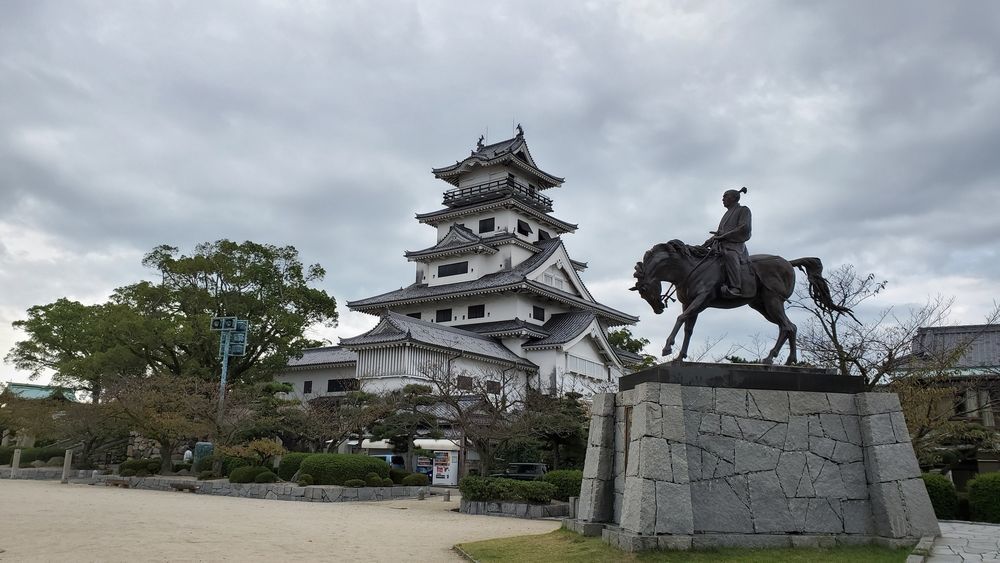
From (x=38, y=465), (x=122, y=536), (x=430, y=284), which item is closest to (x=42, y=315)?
(x=38, y=465)

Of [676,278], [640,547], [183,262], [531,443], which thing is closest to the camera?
[640,547]

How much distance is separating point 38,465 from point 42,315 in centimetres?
957

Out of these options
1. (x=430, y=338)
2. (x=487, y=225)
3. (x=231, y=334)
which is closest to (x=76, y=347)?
(x=231, y=334)

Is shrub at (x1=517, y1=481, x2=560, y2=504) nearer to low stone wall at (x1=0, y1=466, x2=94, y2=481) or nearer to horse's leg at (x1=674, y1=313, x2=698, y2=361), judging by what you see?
horse's leg at (x1=674, y1=313, x2=698, y2=361)

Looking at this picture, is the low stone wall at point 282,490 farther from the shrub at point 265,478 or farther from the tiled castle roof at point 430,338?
the tiled castle roof at point 430,338

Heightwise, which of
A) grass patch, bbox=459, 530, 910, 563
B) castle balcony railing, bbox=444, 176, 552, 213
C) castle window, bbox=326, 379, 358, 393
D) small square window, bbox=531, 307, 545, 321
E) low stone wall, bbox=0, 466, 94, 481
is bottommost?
low stone wall, bbox=0, 466, 94, 481

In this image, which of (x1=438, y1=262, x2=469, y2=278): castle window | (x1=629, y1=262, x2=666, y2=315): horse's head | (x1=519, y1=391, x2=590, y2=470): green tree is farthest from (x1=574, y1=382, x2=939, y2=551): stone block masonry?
(x1=438, y1=262, x2=469, y2=278): castle window

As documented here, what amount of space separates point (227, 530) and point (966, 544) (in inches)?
484

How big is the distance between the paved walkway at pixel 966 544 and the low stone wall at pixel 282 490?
1763 cm

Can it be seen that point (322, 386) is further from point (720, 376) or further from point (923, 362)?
point (720, 376)

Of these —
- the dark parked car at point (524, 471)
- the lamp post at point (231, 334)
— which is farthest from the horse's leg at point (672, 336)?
the lamp post at point (231, 334)

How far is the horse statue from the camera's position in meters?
11.2

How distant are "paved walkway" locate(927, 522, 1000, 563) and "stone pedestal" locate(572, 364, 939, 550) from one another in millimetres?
401

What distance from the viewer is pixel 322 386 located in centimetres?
4144
